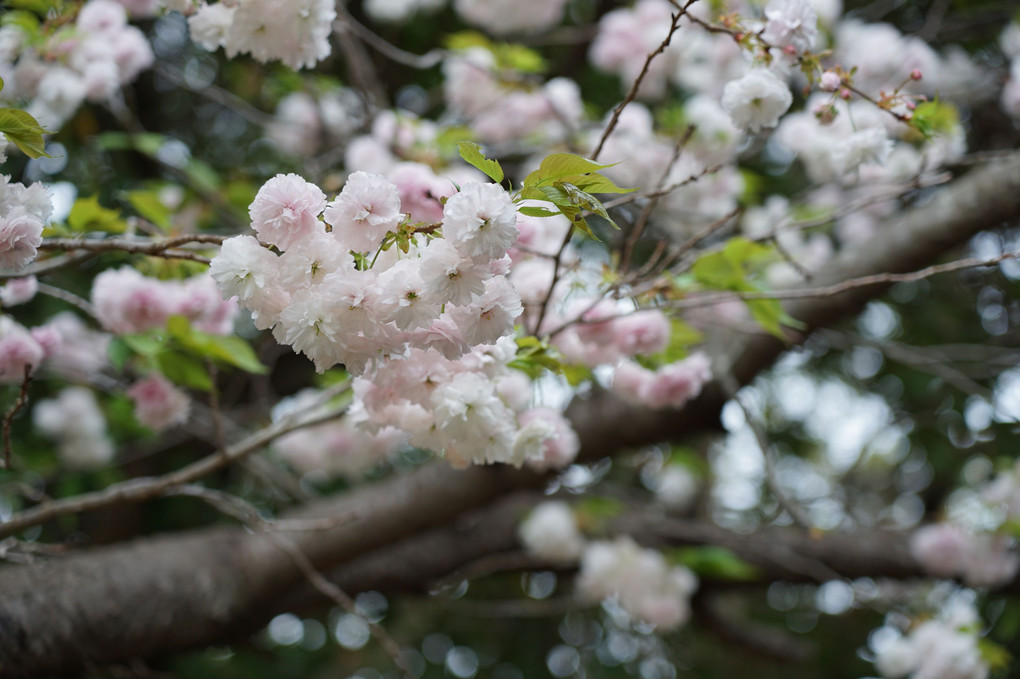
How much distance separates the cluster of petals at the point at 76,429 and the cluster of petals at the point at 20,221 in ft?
7.08

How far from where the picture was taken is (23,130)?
102cm

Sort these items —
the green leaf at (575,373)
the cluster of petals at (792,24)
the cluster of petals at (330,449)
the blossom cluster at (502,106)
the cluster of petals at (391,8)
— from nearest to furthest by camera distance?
the cluster of petals at (792,24)
the green leaf at (575,373)
the blossom cluster at (502,106)
the cluster of petals at (330,449)
the cluster of petals at (391,8)

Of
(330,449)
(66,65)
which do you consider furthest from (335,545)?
(66,65)

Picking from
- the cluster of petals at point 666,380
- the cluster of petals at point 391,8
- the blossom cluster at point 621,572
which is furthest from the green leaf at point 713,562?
the cluster of petals at point 391,8

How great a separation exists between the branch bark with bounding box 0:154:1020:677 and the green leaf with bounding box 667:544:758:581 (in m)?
0.26

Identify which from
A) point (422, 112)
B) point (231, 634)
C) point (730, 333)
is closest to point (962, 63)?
point (730, 333)

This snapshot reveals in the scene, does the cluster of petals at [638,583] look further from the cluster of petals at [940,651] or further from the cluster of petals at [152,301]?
the cluster of petals at [152,301]

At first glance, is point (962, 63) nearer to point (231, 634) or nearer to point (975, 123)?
point (975, 123)

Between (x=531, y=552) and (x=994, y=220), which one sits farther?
(x=531, y=552)

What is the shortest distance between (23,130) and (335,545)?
1764 millimetres

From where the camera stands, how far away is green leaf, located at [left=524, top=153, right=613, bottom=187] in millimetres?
910

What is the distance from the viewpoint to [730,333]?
2512 mm

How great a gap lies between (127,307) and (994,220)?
239 cm

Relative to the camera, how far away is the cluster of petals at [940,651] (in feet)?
7.17
